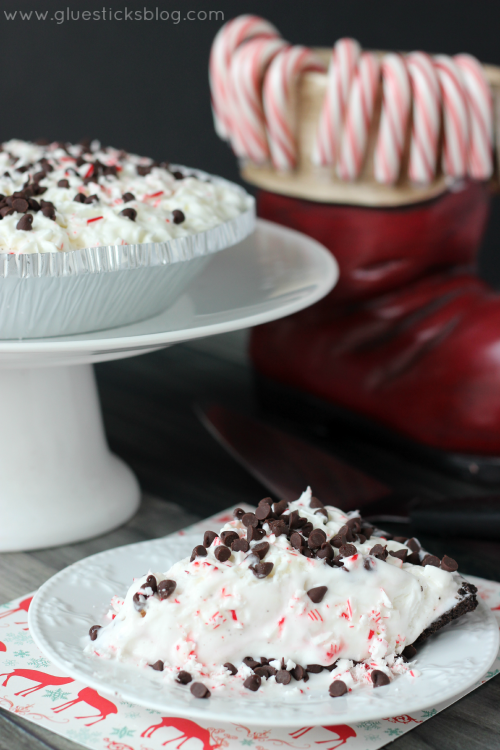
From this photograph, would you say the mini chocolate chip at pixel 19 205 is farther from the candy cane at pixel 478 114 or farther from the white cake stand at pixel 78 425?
the candy cane at pixel 478 114

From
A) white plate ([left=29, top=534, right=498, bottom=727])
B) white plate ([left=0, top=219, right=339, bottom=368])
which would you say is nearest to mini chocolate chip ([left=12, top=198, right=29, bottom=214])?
white plate ([left=0, top=219, right=339, bottom=368])

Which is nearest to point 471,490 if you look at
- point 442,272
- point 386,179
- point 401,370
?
point 401,370

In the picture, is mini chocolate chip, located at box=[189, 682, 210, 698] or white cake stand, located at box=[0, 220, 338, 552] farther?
white cake stand, located at box=[0, 220, 338, 552]

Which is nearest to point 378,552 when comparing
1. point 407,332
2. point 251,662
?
point 251,662

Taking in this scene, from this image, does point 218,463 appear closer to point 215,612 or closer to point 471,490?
point 471,490

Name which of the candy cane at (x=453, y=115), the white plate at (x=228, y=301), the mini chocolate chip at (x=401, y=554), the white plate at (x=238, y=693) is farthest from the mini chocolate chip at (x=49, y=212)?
the candy cane at (x=453, y=115)

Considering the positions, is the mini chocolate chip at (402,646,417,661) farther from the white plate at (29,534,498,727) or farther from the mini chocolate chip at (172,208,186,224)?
the mini chocolate chip at (172,208,186,224)
